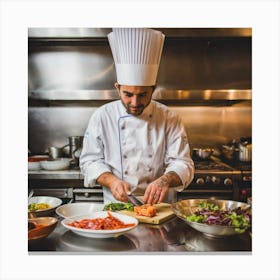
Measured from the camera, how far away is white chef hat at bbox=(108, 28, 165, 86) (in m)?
2.25

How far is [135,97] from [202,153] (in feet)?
2.27

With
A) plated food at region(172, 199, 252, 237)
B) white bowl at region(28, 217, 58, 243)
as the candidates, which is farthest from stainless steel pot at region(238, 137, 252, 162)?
white bowl at region(28, 217, 58, 243)

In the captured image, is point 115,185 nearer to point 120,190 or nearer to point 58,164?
point 120,190

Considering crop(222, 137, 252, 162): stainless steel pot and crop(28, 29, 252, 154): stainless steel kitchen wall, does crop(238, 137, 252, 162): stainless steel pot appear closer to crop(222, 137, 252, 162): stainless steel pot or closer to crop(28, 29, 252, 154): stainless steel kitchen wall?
crop(222, 137, 252, 162): stainless steel pot

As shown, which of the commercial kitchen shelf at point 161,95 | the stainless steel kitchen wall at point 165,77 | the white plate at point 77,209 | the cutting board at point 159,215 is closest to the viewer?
the cutting board at point 159,215

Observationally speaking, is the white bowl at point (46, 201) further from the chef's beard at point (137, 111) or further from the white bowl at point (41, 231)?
the chef's beard at point (137, 111)

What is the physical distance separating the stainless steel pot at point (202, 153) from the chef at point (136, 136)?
0.22m

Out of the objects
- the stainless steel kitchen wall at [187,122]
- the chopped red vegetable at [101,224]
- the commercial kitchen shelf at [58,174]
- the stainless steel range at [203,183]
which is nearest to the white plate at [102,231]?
the chopped red vegetable at [101,224]

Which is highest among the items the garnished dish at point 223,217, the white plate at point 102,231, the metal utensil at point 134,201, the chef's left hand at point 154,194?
the chef's left hand at point 154,194

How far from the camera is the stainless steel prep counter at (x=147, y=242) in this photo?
1.80 meters

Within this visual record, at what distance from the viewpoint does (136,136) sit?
2438 mm

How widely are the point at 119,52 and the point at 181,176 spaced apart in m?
0.80

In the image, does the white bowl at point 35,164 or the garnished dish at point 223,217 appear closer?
the garnished dish at point 223,217
